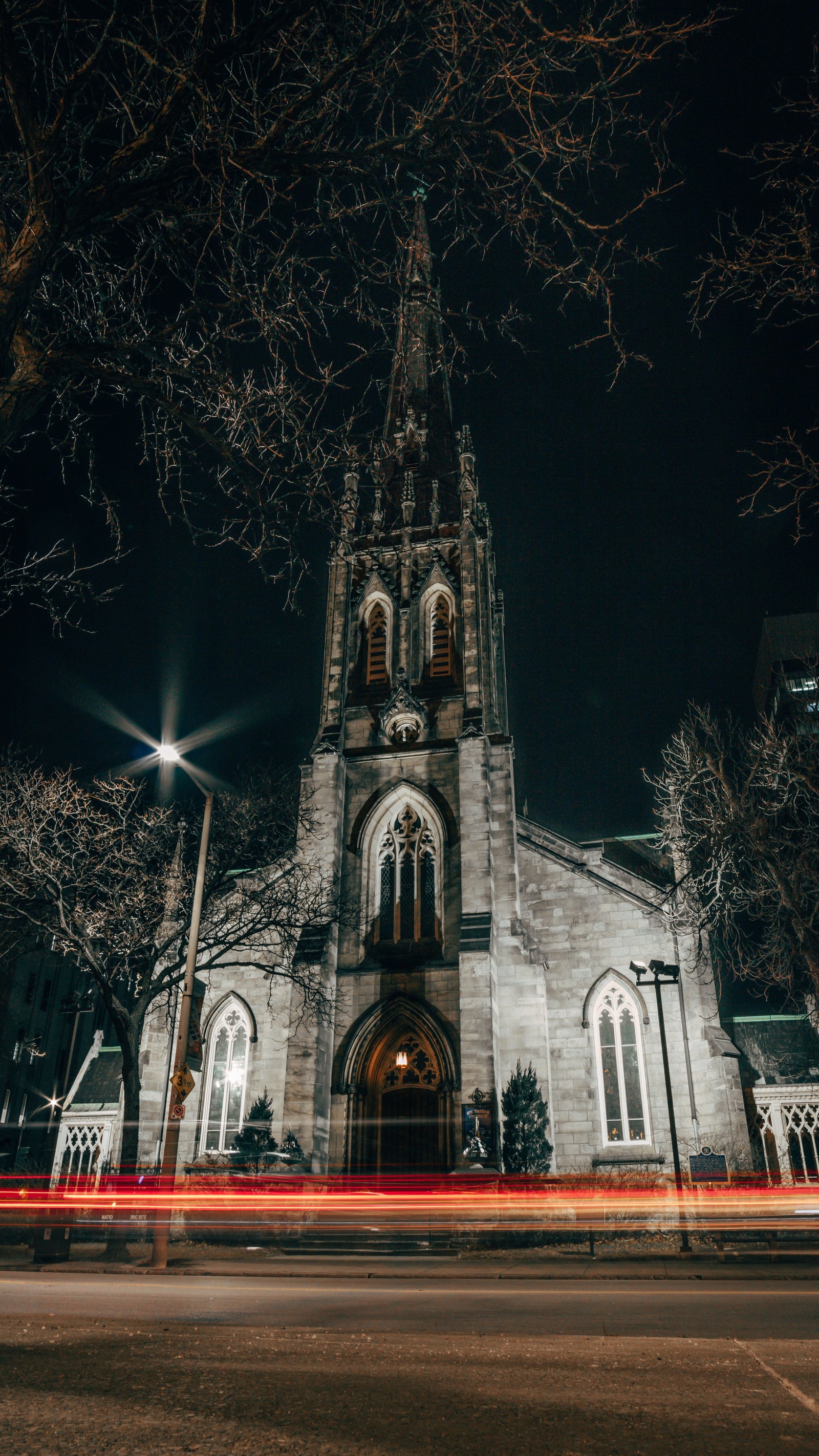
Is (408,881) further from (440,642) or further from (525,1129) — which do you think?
(440,642)

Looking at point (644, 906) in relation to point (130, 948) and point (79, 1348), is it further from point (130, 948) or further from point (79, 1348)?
point (79, 1348)

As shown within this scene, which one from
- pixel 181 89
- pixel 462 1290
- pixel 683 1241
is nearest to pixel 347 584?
pixel 683 1241

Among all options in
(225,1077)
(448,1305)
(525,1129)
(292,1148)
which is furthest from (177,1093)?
(225,1077)

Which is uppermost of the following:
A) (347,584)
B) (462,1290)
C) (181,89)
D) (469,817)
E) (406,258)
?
(347,584)

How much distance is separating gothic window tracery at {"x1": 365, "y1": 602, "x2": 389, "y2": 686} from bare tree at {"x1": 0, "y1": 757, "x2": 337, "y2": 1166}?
7.90 meters

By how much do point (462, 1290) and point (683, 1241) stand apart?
28.1 feet

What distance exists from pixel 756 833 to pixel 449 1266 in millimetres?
9259

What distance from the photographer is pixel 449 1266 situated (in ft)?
48.7

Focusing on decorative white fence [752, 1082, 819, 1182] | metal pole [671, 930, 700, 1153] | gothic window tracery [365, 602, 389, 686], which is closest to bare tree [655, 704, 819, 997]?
metal pole [671, 930, 700, 1153]

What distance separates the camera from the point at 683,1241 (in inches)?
643

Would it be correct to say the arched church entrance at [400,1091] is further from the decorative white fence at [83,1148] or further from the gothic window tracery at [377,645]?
the gothic window tracery at [377,645]

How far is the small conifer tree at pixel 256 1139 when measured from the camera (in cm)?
2164

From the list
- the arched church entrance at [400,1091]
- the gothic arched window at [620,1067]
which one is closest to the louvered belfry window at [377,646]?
the arched church entrance at [400,1091]

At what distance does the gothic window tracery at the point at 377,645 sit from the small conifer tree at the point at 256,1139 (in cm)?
1336
